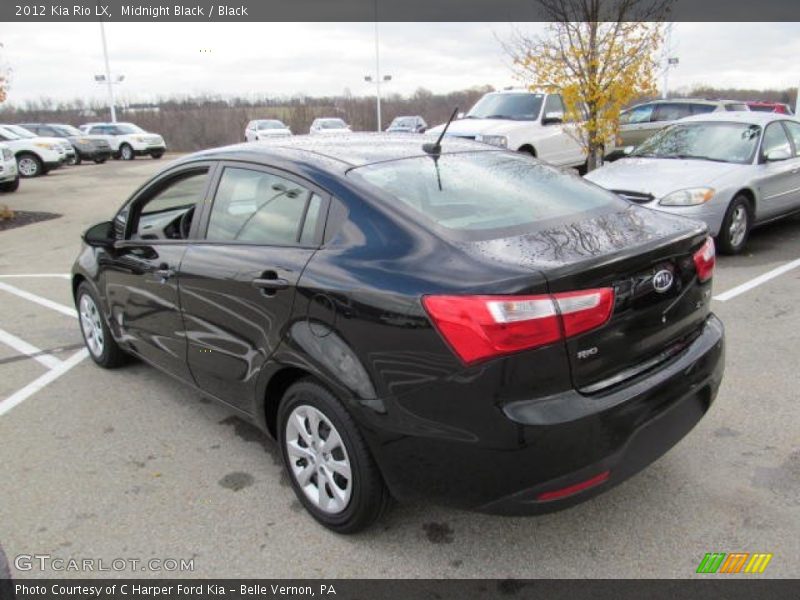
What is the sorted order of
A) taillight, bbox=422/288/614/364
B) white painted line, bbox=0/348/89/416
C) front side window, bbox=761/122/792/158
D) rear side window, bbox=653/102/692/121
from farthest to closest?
rear side window, bbox=653/102/692/121 → front side window, bbox=761/122/792/158 → white painted line, bbox=0/348/89/416 → taillight, bbox=422/288/614/364

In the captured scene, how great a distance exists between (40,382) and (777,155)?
313 inches

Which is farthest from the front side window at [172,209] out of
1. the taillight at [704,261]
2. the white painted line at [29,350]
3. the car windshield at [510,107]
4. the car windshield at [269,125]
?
the car windshield at [269,125]

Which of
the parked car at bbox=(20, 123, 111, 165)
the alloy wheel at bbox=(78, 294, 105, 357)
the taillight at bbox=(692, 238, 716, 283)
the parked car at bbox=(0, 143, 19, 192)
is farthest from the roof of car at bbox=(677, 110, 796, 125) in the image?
the parked car at bbox=(20, 123, 111, 165)

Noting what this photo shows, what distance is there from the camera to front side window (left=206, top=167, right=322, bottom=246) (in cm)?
296

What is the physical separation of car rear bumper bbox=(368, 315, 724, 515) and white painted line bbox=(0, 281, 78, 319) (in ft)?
16.4

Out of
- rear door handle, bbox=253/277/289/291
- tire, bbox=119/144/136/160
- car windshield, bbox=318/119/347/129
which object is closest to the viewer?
rear door handle, bbox=253/277/289/291

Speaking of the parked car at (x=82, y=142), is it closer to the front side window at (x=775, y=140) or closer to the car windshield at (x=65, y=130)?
the car windshield at (x=65, y=130)

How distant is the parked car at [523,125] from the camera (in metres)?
12.1

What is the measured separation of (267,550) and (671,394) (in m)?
1.77

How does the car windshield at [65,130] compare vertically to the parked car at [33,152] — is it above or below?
above

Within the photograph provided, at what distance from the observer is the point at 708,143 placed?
801 cm

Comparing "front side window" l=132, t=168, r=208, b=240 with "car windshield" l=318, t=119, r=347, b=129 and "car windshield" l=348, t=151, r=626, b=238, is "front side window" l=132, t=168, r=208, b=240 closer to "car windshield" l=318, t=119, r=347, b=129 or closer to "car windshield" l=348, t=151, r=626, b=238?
"car windshield" l=348, t=151, r=626, b=238

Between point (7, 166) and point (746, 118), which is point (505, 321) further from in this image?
point (7, 166)

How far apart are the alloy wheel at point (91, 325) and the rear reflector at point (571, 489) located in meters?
3.56
